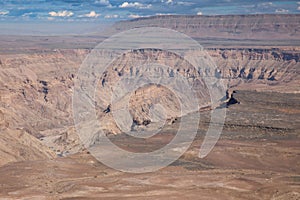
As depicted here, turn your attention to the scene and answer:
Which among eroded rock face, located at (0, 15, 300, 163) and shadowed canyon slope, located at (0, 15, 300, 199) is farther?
eroded rock face, located at (0, 15, 300, 163)

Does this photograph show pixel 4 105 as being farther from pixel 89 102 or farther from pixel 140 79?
pixel 140 79

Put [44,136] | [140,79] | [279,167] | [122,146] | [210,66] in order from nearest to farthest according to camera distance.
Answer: [279,167]
[122,146]
[44,136]
[140,79]
[210,66]

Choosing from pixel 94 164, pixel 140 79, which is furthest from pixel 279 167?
pixel 140 79

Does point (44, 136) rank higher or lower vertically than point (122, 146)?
lower

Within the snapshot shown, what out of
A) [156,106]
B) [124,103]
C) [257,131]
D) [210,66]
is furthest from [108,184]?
[210,66]

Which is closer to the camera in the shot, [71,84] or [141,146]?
[141,146]

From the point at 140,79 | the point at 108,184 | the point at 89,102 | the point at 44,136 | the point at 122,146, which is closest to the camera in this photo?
the point at 108,184

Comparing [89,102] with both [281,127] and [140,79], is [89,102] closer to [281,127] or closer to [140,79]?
[140,79]

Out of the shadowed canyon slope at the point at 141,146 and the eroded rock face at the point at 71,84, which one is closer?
the shadowed canyon slope at the point at 141,146

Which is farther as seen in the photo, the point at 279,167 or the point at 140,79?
the point at 140,79

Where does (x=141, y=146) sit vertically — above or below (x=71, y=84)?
A: above
